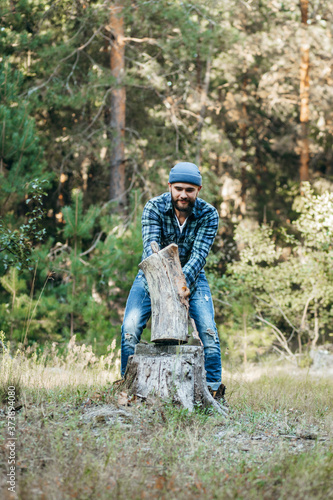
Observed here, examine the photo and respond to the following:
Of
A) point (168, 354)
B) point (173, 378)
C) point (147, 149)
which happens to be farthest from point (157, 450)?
point (147, 149)

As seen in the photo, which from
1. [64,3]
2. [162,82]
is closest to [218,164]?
[162,82]

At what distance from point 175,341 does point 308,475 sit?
1822mm

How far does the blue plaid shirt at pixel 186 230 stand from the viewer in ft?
15.5

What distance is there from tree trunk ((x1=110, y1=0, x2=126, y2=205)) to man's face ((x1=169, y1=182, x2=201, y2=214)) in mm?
9010

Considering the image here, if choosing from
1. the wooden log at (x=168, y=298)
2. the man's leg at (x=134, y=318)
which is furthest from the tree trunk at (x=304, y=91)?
the wooden log at (x=168, y=298)

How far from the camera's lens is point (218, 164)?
69.6 feet

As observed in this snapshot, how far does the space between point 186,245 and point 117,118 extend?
996cm

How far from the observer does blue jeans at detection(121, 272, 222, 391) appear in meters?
4.66

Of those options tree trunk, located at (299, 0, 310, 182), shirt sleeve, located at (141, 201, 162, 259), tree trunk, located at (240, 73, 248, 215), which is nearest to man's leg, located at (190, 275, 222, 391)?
shirt sleeve, located at (141, 201, 162, 259)

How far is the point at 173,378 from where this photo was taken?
3959 mm

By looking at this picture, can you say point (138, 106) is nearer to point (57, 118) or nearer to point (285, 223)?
point (57, 118)

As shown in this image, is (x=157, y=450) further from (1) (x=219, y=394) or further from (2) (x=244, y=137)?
(2) (x=244, y=137)

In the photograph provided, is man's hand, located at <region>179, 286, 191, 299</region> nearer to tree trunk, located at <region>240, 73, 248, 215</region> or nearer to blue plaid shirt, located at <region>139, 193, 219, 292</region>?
blue plaid shirt, located at <region>139, 193, 219, 292</region>

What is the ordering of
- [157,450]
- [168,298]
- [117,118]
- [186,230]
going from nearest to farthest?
[157,450] → [168,298] → [186,230] → [117,118]
